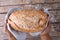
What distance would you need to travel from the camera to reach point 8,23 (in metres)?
1.05

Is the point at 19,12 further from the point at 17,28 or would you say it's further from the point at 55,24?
the point at 55,24

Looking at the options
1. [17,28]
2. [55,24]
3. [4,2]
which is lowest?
[55,24]

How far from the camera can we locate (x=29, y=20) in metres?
1.03

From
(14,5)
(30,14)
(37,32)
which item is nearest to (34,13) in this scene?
(30,14)

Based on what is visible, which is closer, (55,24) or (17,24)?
(17,24)

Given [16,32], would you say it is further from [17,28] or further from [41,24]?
[41,24]

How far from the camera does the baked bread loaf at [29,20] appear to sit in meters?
0.99

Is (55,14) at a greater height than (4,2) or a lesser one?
lesser

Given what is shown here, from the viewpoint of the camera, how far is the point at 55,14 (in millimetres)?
1429

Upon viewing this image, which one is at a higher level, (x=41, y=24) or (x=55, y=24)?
(x=41, y=24)

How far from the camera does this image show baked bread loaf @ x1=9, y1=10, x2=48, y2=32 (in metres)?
0.99

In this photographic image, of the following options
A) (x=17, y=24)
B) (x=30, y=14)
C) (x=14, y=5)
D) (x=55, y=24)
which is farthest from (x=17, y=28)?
(x=55, y=24)

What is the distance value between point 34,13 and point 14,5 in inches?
15.0

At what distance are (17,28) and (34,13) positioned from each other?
16 centimetres
